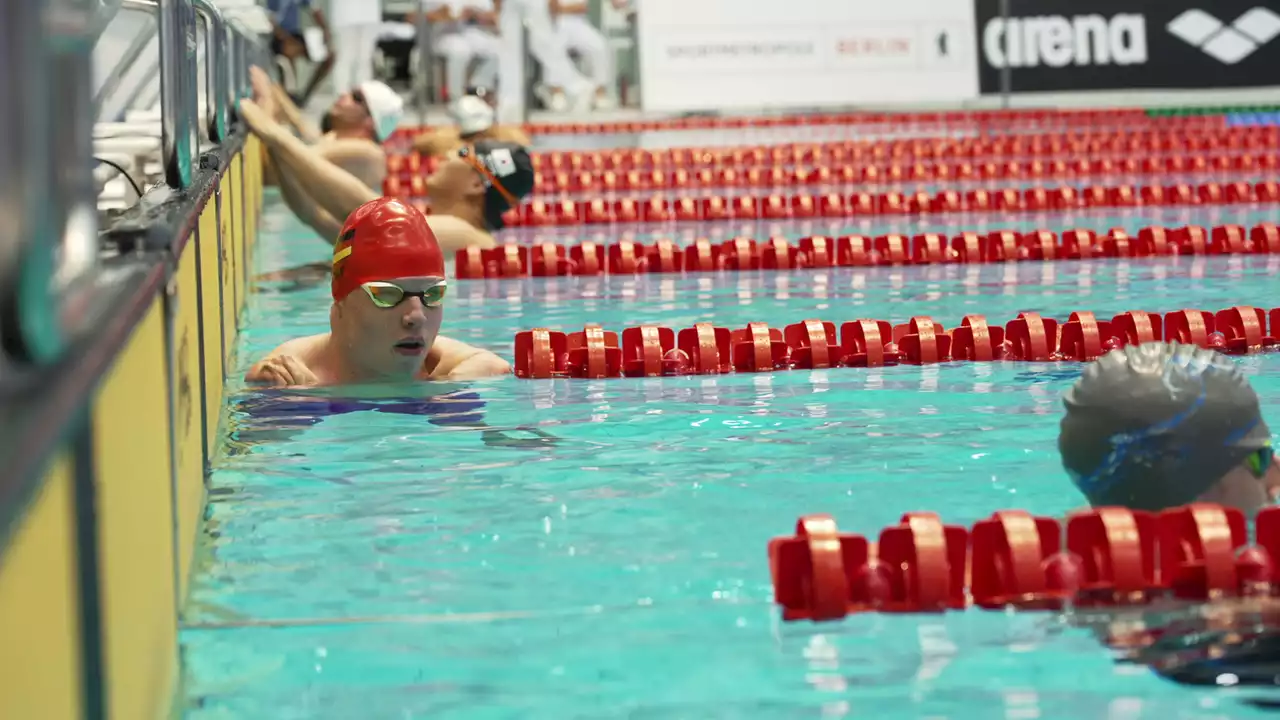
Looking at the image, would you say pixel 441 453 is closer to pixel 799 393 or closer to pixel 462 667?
pixel 799 393

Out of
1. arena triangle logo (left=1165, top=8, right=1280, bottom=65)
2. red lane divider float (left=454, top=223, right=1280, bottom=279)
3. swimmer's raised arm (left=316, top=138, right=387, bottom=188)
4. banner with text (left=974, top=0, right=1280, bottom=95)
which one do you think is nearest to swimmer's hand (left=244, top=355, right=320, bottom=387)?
red lane divider float (left=454, top=223, right=1280, bottom=279)

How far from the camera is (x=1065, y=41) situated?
20703mm

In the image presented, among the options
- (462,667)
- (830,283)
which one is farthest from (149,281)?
(830,283)

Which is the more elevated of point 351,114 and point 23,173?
point 351,114

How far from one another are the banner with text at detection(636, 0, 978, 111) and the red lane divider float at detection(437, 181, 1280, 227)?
7.93 m

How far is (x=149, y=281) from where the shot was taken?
2.68 m

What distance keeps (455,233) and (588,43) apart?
1127cm

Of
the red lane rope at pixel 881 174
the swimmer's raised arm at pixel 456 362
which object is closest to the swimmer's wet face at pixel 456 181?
the swimmer's raised arm at pixel 456 362

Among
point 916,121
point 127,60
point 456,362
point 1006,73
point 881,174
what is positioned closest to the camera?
point 456,362

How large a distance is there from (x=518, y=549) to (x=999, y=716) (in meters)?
1.26

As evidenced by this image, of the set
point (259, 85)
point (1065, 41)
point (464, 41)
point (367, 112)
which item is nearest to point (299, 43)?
point (464, 41)

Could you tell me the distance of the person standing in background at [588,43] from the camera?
19.6 meters

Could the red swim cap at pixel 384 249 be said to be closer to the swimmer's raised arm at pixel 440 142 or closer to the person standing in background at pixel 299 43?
the swimmer's raised arm at pixel 440 142

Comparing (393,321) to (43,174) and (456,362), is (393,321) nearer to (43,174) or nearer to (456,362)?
(456,362)
